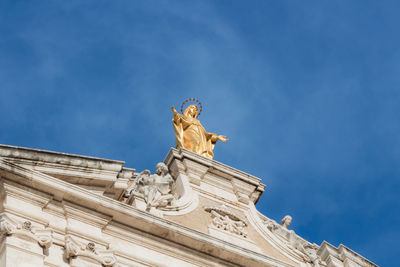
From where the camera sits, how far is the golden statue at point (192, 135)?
2222 centimetres

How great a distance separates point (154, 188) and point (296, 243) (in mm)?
4088

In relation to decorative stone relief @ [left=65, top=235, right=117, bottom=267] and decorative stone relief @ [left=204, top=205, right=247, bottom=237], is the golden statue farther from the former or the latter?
decorative stone relief @ [left=65, top=235, right=117, bottom=267]

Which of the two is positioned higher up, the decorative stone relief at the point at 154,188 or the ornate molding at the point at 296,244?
the ornate molding at the point at 296,244

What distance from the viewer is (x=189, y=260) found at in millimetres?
17828

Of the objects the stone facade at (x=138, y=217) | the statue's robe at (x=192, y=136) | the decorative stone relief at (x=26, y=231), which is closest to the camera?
the decorative stone relief at (x=26, y=231)

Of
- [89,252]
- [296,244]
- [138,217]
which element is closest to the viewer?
[89,252]

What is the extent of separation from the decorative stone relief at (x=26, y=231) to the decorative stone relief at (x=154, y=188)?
9.90 feet

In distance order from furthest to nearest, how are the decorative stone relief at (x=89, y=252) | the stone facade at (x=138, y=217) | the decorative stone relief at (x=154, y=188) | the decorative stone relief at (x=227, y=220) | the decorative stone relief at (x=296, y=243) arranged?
the decorative stone relief at (x=296, y=243) → the decorative stone relief at (x=227, y=220) → the decorative stone relief at (x=154, y=188) → the stone facade at (x=138, y=217) → the decorative stone relief at (x=89, y=252)

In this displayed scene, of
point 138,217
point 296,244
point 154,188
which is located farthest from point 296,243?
point 138,217

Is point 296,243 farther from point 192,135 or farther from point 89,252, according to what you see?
point 89,252

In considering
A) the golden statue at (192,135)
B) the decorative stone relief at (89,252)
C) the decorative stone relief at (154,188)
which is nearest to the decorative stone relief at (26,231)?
the decorative stone relief at (89,252)

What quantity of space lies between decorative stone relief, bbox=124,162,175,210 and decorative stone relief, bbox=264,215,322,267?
290 centimetres

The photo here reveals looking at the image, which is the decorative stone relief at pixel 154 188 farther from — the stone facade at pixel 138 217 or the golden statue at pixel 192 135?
the golden statue at pixel 192 135

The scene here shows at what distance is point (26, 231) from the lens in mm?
15781
